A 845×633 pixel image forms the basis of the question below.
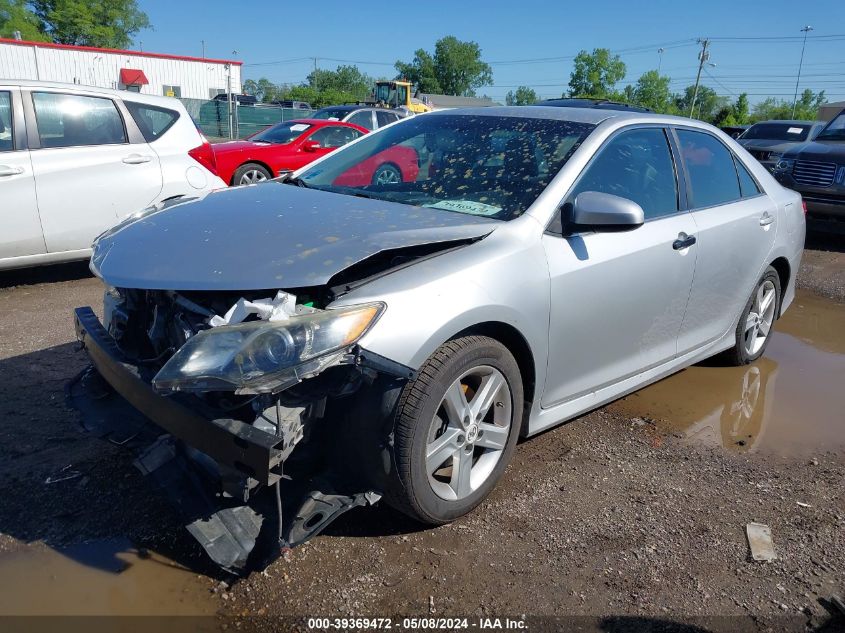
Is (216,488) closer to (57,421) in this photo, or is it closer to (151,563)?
(151,563)

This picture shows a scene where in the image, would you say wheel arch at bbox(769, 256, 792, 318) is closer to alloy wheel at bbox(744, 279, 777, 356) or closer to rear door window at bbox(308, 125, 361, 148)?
alloy wheel at bbox(744, 279, 777, 356)

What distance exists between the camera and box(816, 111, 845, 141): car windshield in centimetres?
1055

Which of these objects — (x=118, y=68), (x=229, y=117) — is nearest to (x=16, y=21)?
(x=118, y=68)

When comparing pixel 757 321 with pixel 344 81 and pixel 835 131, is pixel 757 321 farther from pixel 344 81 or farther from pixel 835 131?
pixel 344 81

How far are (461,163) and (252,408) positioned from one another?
1.78 m

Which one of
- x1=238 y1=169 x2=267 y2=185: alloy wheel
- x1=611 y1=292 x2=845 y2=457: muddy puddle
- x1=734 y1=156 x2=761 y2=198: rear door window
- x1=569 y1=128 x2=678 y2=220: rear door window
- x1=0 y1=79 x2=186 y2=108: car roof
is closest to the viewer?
x1=569 y1=128 x2=678 y2=220: rear door window

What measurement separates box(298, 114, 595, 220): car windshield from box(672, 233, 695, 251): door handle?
756mm

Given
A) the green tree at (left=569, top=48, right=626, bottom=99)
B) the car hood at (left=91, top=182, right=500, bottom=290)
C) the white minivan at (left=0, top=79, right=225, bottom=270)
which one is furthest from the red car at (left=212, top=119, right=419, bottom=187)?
the green tree at (left=569, top=48, right=626, bottom=99)

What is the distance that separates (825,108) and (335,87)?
7559 centimetres

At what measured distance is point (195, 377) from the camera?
212cm

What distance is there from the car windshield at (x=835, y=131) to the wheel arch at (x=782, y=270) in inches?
283

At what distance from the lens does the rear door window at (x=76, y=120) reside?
18.9ft

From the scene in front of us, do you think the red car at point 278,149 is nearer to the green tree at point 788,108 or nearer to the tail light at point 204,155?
the tail light at point 204,155

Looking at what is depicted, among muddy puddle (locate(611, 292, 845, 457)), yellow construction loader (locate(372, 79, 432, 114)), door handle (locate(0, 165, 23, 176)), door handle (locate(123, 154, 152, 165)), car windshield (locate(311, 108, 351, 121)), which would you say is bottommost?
muddy puddle (locate(611, 292, 845, 457))
